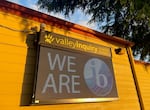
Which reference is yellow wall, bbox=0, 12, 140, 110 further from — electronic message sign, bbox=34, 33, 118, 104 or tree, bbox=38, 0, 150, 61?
tree, bbox=38, 0, 150, 61

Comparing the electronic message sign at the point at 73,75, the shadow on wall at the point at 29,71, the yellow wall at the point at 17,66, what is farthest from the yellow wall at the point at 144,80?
the shadow on wall at the point at 29,71

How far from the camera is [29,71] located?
4305mm

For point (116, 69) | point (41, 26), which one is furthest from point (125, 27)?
point (41, 26)

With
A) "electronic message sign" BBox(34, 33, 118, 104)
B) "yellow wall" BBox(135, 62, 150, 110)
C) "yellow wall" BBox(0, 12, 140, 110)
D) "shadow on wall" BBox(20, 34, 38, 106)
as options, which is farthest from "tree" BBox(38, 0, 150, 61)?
"shadow on wall" BBox(20, 34, 38, 106)

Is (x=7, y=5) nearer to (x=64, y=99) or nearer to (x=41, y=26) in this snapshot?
(x=41, y=26)

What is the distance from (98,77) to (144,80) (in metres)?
3.10

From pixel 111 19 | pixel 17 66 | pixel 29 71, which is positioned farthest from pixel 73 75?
pixel 111 19

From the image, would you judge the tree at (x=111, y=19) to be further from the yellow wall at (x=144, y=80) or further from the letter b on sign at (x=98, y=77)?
the letter b on sign at (x=98, y=77)

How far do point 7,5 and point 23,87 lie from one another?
4.38 feet

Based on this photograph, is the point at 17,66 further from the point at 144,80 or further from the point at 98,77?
the point at 144,80

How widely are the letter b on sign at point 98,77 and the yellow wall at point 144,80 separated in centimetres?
225

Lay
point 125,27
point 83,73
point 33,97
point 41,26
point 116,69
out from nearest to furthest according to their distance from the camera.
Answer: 1. point 33,97
2. point 41,26
3. point 83,73
4. point 116,69
5. point 125,27

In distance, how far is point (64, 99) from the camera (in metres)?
4.52

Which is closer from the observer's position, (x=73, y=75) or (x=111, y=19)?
(x=73, y=75)
